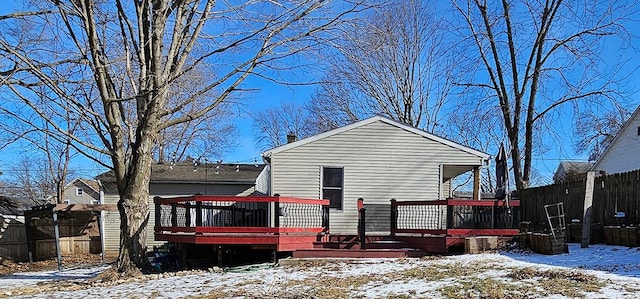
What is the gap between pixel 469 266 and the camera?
8.49 meters

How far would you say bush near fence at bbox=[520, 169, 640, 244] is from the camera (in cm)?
1011

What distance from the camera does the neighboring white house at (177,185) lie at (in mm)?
19891

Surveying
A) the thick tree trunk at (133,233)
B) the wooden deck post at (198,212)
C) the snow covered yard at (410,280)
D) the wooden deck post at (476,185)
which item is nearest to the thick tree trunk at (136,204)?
the thick tree trunk at (133,233)

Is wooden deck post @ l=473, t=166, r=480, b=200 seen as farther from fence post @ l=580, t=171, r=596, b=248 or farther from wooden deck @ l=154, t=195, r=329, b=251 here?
wooden deck @ l=154, t=195, r=329, b=251

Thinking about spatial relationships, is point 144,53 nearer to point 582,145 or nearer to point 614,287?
point 614,287

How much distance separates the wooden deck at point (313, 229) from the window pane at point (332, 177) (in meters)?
1.33

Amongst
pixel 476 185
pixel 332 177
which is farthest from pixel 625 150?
pixel 332 177

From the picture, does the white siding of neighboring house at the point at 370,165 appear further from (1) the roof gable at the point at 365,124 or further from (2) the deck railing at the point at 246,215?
(2) the deck railing at the point at 246,215

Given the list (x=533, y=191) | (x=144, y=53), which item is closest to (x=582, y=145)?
(x=533, y=191)

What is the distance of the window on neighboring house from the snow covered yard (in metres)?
4.06

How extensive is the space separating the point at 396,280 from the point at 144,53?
23.6 feet

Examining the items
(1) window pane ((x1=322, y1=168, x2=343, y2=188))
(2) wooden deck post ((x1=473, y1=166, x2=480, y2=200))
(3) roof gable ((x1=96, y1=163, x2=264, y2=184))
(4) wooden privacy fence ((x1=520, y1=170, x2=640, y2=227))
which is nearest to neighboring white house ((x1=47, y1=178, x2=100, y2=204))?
(3) roof gable ((x1=96, y1=163, x2=264, y2=184))

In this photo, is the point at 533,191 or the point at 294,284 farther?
the point at 533,191

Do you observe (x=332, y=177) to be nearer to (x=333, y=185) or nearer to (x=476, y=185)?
(x=333, y=185)
